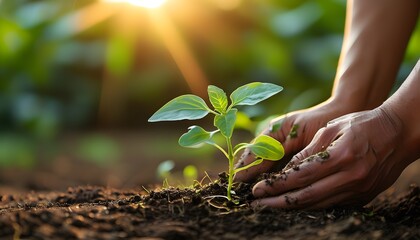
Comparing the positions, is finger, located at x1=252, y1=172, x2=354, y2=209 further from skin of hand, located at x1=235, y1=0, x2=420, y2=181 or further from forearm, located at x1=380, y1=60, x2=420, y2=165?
skin of hand, located at x1=235, y1=0, x2=420, y2=181

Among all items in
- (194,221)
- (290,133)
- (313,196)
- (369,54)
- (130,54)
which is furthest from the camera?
(130,54)

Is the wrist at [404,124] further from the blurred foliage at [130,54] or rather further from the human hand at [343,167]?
the blurred foliage at [130,54]

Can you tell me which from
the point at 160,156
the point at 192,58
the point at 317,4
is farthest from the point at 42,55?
the point at 317,4

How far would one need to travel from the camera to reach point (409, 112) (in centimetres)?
164

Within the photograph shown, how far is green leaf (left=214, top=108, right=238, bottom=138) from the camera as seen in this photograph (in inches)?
61.1

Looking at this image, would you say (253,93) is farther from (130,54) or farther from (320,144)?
(130,54)

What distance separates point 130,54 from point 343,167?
449 centimetres

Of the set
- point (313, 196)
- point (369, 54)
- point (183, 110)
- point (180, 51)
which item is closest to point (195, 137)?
point (183, 110)

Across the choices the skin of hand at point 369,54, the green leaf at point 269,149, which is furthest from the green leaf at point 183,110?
the skin of hand at point 369,54

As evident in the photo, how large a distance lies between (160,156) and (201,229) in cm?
284

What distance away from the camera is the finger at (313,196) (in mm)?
1528

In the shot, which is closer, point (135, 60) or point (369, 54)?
point (369, 54)

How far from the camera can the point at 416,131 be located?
1642mm

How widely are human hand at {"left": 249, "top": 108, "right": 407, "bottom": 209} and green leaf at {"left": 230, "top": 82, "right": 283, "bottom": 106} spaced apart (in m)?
0.19
